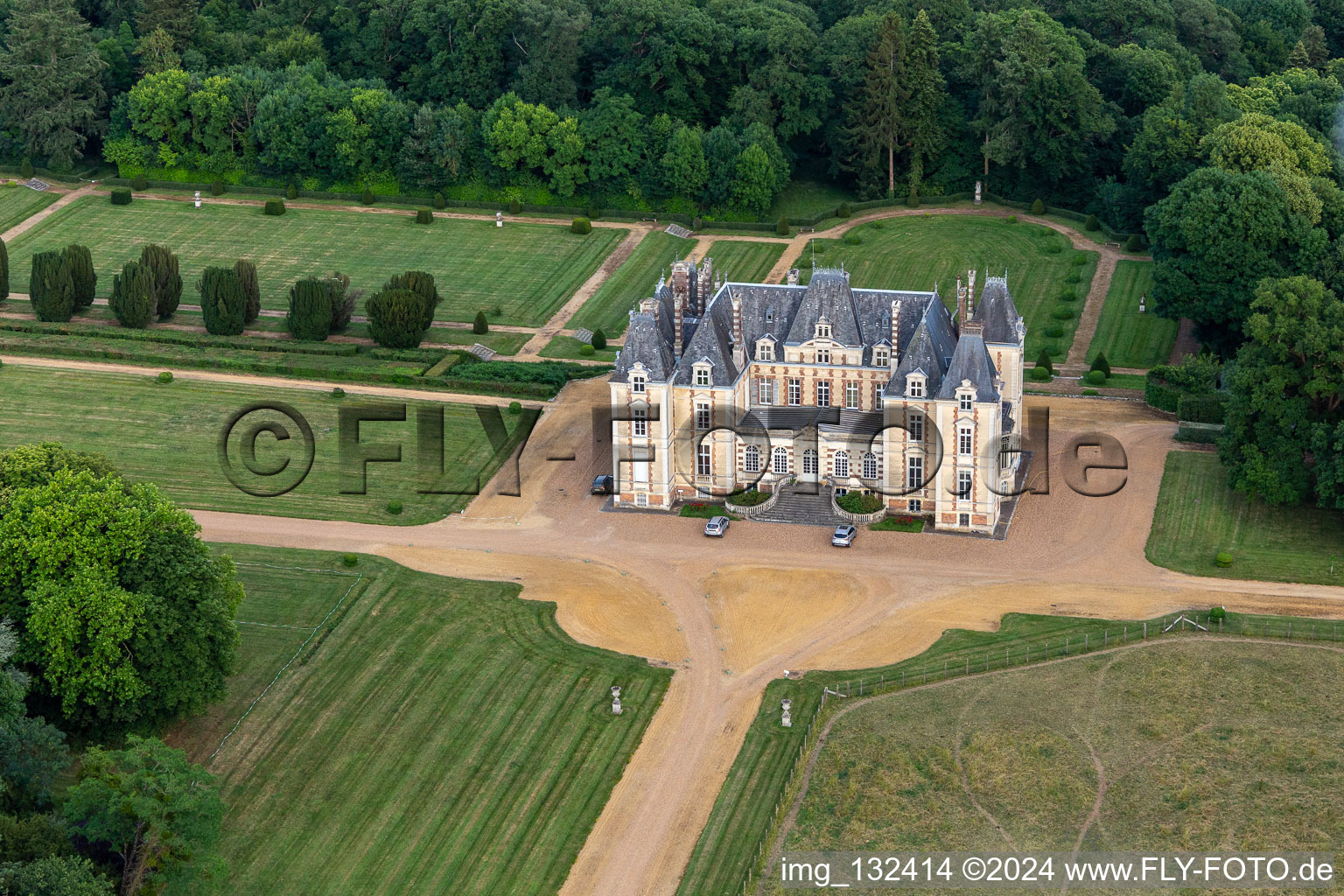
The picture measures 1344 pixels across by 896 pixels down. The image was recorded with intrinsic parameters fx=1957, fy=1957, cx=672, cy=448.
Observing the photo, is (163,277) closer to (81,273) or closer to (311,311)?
(81,273)

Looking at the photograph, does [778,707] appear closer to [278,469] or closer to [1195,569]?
[1195,569]

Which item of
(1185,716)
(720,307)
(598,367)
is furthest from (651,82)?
(1185,716)

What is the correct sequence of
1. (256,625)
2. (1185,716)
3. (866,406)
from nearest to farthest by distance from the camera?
1. (1185,716)
2. (256,625)
3. (866,406)

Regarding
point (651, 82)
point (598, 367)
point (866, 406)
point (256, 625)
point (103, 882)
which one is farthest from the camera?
point (651, 82)

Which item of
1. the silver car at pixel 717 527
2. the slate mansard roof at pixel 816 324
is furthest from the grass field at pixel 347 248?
the silver car at pixel 717 527

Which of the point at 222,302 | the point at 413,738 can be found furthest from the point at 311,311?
the point at 413,738

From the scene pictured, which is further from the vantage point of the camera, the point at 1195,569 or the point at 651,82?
the point at 651,82

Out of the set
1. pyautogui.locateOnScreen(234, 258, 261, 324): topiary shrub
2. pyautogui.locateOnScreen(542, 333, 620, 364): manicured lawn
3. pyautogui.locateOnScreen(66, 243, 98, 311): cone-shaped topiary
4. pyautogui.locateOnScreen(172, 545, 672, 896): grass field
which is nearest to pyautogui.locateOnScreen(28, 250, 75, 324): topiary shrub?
pyautogui.locateOnScreen(66, 243, 98, 311): cone-shaped topiary
